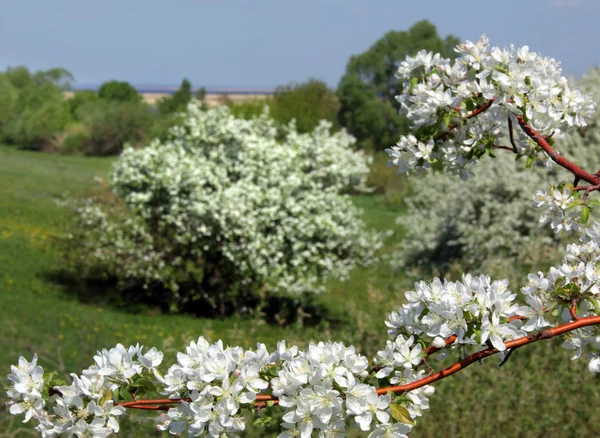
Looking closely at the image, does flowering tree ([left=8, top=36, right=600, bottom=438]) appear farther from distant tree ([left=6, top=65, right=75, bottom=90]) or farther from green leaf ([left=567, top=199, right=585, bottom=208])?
distant tree ([left=6, top=65, right=75, bottom=90])

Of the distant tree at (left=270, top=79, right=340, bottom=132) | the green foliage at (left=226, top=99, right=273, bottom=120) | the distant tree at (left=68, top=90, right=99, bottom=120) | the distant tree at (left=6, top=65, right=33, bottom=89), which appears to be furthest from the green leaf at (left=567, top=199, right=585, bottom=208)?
the distant tree at (left=6, top=65, right=33, bottom=89)

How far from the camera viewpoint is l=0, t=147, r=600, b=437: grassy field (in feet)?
15.5

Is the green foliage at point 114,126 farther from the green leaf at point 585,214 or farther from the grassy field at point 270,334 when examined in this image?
the green leaf at point 585,214

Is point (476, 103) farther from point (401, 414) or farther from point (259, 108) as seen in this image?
point (259, 108)

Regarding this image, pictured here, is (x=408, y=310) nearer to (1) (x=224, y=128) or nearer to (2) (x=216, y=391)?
(2) (x=216, y=391)

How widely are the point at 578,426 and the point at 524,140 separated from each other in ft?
9.65

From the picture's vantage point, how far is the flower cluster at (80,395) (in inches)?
54.4

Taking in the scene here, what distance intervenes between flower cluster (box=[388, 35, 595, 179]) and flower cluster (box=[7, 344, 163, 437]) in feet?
3.84

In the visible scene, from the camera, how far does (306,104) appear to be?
32969 millimetres

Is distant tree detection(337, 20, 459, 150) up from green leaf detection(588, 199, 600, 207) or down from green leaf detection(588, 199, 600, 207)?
up

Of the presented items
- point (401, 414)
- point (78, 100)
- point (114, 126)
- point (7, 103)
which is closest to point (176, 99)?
point (114, 126)

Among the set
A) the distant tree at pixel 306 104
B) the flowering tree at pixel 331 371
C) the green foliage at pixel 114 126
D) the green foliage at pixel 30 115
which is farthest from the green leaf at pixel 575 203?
the green foliage at pixel 30 115

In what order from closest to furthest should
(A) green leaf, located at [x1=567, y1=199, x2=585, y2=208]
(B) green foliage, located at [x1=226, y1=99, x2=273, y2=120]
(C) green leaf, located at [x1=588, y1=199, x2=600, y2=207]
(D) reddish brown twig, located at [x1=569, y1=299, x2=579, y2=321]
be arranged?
1. (D) reddish brown twig, located at [x1=569, y1=299, x2=579, y2=321]
2. (C) green leaf, located at [x1=588, y1=199, x2=600, y2=207]
3. (A) green leaf, located at [x1=567, y1=199, x2=585, y2=208]
4. (B) green foliage, located at [x1=226, y1=99, x2=273, y2=120]

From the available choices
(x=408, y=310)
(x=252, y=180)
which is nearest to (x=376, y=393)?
(x=408, y=310)
